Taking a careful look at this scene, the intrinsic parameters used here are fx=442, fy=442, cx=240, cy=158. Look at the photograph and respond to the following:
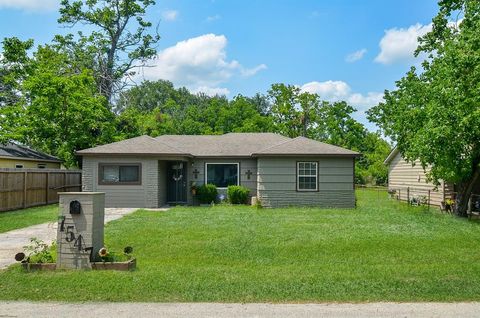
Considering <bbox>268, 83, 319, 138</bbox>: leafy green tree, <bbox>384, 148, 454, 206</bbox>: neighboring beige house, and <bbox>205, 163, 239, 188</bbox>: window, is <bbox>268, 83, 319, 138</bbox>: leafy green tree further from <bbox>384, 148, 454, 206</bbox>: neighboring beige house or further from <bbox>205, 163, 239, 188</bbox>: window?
<bbox>205, 163, 239, 188</bbox>: window

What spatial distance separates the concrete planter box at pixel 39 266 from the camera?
23.2 feet

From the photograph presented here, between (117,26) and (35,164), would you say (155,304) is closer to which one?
(35,164)

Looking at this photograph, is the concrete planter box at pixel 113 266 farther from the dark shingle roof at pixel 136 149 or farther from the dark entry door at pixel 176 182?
the dark entry door at pixel 176 182

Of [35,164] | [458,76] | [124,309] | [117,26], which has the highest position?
[117,26]

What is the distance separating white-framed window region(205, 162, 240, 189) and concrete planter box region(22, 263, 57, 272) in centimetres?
1376

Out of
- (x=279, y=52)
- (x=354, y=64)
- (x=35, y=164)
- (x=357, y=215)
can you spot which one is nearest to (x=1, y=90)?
(x=35, y=164)

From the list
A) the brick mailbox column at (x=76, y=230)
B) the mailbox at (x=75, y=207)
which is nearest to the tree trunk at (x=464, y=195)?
the brick mailbox column at (x=76, y=230)

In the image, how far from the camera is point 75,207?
7.18 m

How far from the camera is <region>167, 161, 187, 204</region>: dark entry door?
21031 millimetres

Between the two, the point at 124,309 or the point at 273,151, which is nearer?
the point at 124,309

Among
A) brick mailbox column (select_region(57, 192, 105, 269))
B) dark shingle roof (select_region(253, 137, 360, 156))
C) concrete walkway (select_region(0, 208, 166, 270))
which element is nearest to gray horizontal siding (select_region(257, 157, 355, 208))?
dark shingle roof (select_region(253, 137, 360, 156))

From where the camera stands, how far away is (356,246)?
943 cm

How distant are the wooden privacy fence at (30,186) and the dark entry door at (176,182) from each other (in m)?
5.48

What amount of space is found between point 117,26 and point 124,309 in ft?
110
